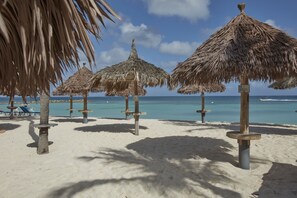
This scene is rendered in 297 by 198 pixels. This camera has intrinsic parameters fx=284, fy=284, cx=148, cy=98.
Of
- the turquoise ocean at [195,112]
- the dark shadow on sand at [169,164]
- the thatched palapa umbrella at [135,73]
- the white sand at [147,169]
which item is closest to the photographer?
the white sand at [147,169]

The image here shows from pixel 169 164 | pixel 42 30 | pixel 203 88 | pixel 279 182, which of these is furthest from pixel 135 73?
pixel 42 30

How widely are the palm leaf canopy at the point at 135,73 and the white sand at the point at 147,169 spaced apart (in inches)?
78.2

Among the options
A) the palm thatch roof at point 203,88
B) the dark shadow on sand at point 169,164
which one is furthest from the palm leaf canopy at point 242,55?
the palm thatch roof at point 203,88

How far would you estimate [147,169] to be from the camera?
17.3 feet

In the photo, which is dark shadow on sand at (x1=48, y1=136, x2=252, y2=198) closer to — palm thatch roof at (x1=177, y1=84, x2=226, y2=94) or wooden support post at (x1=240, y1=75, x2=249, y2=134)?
wooden support post at (x1=240, y1=75, x2=249, y2=134)

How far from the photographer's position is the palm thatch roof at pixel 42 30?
1.88 metres

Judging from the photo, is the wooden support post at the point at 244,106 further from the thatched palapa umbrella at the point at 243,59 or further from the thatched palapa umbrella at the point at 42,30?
the thatched palapa umbrella at the point at 42,30

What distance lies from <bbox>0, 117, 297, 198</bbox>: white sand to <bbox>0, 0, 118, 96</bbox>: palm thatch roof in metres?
2.42

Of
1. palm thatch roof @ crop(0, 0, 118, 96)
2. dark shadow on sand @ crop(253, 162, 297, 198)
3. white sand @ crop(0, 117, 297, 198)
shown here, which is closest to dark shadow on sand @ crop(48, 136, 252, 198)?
white sand @ crop(0, 117, 297, 198)

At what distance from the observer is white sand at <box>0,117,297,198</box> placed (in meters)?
4.25

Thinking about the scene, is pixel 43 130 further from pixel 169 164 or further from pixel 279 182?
pixel 279 182

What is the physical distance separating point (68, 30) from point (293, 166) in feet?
16.1

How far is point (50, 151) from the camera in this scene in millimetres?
7125

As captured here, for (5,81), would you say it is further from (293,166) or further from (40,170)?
(293,166)
